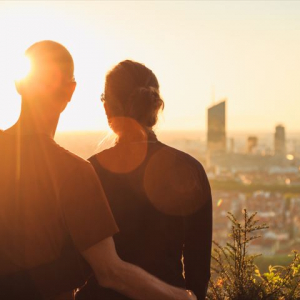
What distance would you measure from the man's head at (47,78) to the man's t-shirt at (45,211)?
10 centimetres

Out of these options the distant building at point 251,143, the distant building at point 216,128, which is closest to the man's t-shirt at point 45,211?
the distant building at point 216,128

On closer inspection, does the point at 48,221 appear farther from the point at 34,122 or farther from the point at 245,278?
the point at 245,278

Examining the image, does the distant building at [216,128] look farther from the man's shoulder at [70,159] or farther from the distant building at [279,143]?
the man's shoulder at [70,159]

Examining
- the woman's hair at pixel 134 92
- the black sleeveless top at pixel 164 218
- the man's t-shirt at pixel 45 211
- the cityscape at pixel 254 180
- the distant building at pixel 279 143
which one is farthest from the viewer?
the distant building at pixel 279 143

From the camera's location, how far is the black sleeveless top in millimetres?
1698

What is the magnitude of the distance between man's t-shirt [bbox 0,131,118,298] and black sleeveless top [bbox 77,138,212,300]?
1.53 ft

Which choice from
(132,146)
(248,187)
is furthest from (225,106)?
(132,146)

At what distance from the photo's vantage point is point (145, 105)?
5.94 ft

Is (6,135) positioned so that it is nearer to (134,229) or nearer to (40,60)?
(40,60)

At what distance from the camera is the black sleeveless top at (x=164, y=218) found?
1.70 meters

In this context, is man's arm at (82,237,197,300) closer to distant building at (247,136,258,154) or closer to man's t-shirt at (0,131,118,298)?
man's t-shirt at (0,131,118,298)

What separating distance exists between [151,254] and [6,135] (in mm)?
651

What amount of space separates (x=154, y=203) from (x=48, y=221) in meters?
0.57

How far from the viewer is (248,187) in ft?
164
